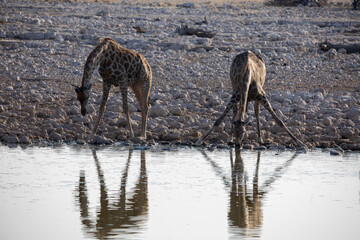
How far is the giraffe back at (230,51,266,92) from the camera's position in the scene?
1030 centimetres

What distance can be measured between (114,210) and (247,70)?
437 centimetres

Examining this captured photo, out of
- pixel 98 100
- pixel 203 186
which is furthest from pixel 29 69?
pixel 203 186

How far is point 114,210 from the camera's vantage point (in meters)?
6.64

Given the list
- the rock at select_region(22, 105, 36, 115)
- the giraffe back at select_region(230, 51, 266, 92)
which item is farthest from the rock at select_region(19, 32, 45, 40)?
the giraffe back at select_region(230, 51, 266, 92)

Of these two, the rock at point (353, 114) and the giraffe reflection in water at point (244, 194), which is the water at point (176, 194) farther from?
the rock at point (353, 114)

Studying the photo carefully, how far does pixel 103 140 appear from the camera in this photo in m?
11.0

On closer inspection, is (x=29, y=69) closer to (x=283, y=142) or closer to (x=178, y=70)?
(x=178, y=70)

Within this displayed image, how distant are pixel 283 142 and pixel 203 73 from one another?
6305 mm

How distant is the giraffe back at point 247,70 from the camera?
10.3m

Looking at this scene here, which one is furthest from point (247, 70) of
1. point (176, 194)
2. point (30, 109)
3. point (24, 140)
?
point (30, 109)

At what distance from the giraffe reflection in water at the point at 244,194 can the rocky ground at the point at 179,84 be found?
158 centimetres

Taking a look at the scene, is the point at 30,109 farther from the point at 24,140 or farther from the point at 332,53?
the point at 332,53

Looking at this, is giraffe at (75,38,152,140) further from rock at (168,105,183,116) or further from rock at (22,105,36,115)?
rock at (22,105,36,115)

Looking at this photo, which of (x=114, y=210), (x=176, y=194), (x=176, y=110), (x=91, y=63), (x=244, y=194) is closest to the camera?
(x=114, y=210)
